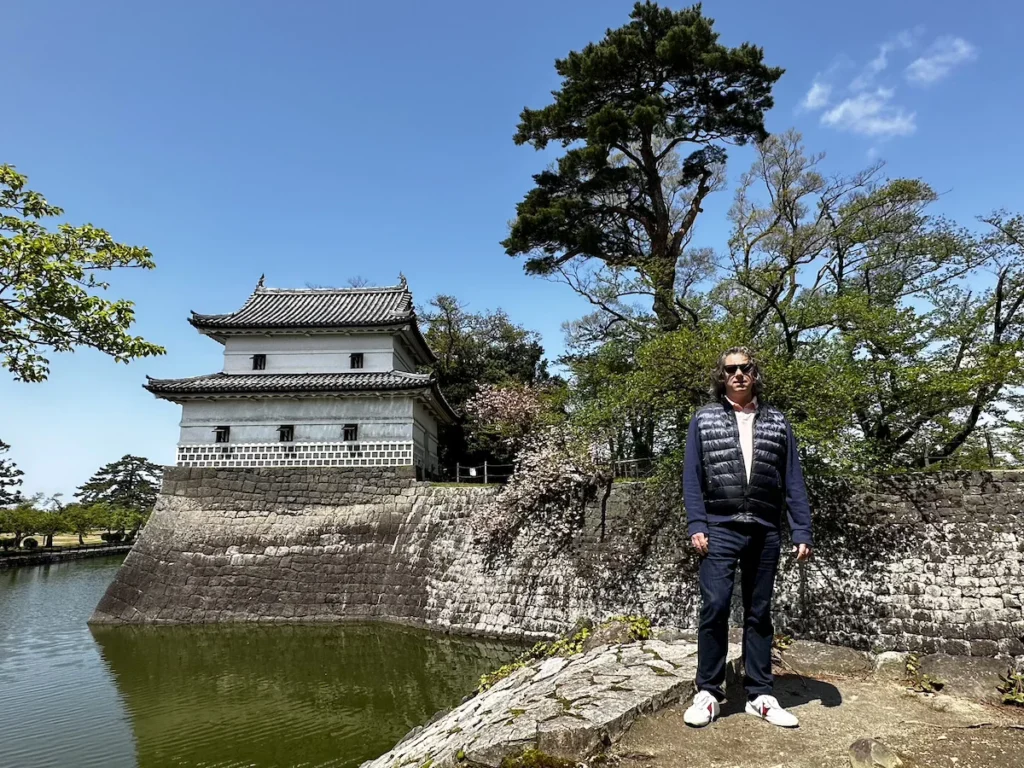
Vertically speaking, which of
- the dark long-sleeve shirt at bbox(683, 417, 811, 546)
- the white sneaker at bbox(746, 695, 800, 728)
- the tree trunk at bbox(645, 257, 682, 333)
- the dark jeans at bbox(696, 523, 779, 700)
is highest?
the tree trunk at bbox(645, 257, 682, 333)

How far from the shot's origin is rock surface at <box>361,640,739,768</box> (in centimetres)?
300

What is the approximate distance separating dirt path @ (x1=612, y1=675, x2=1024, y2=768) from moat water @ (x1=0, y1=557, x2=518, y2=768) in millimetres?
4782

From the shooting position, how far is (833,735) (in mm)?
3051

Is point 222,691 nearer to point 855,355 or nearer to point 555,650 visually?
point 555,650

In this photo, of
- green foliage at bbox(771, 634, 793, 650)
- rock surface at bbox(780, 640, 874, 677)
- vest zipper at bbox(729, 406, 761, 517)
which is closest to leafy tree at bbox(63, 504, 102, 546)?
green foliage at bbox(771, 634, 793, 650)

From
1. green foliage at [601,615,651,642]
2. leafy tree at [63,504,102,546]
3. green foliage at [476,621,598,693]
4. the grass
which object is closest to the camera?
green foliage at [601,615,651,642]

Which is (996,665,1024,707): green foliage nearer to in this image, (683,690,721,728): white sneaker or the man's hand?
(683,690,721,728): white sneaker

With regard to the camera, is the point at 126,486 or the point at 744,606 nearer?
the point at 744,606

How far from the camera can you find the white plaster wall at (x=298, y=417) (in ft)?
54.5

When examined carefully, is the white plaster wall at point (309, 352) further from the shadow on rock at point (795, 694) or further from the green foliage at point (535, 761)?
the green foliage at point (535, 761)

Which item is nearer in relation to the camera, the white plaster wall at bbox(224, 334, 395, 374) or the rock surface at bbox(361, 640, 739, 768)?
the rock surface at bbox(361, 640, 739, 768)

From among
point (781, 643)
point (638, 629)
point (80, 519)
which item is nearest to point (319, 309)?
point (638, 629)

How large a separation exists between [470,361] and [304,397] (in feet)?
32.7

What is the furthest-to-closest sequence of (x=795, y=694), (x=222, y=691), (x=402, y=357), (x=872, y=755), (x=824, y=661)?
(x=402, y=357), (x=222, y=691), (x=824, y=661), (x=795, y=694), (x=872, y=755)
